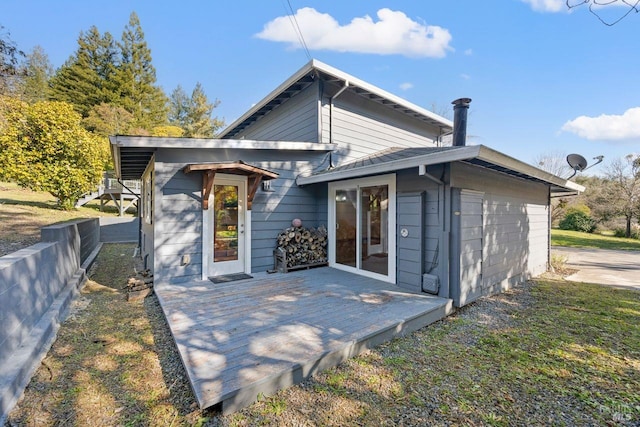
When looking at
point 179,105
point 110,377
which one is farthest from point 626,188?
point 179,105

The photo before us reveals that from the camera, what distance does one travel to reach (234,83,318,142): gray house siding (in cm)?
675

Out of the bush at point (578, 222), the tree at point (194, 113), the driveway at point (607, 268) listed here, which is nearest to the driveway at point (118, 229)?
the tree at point (194, 113)

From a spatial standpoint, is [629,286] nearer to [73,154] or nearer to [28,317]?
[28,317]

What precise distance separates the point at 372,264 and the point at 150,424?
4.15 metres

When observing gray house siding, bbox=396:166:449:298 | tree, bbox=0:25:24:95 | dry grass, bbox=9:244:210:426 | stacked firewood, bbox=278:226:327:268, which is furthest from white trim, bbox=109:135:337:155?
tree, bbox=0:25:24:95

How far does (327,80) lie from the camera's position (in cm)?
652

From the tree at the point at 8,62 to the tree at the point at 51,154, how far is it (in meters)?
6.70

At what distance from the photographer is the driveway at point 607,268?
6.59 meters

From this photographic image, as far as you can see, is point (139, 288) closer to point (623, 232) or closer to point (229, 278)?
point (229, 278)

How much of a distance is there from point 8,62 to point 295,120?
5720 mm

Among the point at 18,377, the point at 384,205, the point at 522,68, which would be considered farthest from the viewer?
the point at 522,68

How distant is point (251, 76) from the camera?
1332 centimetres

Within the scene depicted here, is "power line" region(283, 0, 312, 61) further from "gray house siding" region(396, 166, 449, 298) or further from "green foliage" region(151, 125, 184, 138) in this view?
"green foliage" region(151, 125, 184, 138)

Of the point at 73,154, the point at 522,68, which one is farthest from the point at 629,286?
the point at 73,154
